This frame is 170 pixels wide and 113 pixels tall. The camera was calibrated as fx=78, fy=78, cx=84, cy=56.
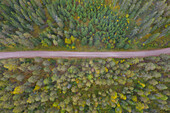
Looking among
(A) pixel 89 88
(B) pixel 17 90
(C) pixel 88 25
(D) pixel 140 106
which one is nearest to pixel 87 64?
(A) pixel 89 88

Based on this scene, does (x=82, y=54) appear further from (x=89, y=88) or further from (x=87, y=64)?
(x=89, y=88)

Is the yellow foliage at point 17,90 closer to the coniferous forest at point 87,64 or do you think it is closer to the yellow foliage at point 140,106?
the coniferous forest at point 87,64

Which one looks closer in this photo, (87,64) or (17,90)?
(17,90)

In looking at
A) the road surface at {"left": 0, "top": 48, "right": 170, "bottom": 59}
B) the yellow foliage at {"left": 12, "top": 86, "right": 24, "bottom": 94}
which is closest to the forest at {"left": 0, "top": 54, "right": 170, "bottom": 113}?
the yellow foliage at {"left": 12, "top": 86, "right": 24, "bottom": 94}

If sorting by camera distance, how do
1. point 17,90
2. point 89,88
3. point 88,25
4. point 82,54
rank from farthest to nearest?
point 82,54 → point 88,25 → point 89,88 → point 17,90

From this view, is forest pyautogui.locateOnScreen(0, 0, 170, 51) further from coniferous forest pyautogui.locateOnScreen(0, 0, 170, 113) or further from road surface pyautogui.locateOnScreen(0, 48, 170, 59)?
road surface pyautogui.locateOnScreen(0, 48, 170, 59)
